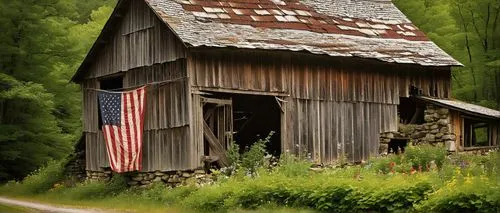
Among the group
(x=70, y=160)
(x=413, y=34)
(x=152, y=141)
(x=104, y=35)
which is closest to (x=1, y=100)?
(x=70, y=160)

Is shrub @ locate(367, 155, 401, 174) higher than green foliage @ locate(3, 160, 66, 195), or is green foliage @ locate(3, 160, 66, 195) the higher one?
shrub @ locate(367, 155, 401, 174)

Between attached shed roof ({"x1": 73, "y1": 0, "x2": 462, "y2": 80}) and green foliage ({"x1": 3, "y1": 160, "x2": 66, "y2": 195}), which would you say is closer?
attached shed roof ({"x1": 73, "y1": 0, "x2": 462, "y2": 80})

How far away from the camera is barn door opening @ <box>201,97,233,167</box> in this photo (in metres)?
28.8

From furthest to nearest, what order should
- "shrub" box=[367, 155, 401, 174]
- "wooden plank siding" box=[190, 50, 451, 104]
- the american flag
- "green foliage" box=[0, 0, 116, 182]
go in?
"green foliage" box=[0, 0, 116, 182], the american flag, "wooden plank siding" box=[190, 50, 451, 104], "shrub" box=[367, 155, 401, 174]

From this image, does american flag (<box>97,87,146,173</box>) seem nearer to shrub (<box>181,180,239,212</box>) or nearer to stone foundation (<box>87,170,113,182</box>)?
stone foundation (<box>87,170,113,182</box>)

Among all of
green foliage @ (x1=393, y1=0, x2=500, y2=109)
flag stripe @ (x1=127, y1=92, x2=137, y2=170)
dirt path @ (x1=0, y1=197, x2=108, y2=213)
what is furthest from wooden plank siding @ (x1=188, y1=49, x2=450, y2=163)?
green foliage @ (x1=393, y1=0, x2=500, y2=109)

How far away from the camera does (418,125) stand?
34.3 meters

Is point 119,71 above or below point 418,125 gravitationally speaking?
above

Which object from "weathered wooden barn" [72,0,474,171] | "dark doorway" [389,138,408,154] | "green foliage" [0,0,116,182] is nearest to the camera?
"weathered wooden barn" [72,0,474,171]

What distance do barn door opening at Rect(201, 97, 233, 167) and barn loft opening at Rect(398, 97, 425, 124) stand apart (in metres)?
8.92

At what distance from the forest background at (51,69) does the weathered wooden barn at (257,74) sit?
19.8 ft

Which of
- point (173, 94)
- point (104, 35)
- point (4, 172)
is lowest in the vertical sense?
point (4, 172)

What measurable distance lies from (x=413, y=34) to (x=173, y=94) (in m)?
12.3

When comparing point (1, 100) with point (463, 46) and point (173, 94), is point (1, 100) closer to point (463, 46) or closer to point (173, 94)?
point (173, 94)
